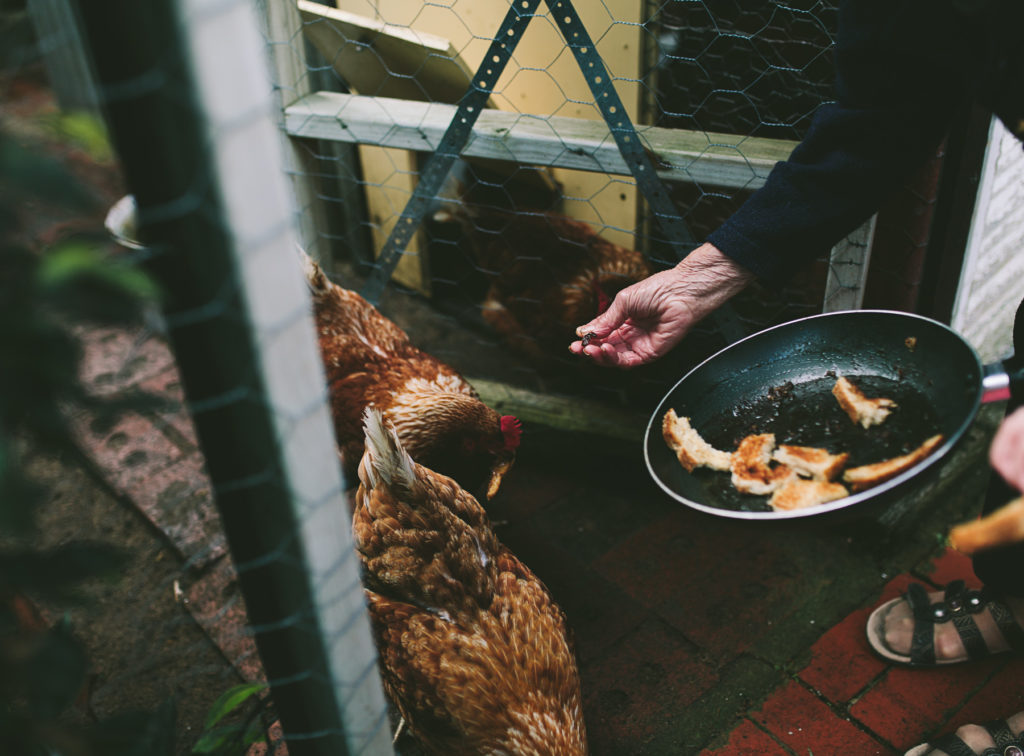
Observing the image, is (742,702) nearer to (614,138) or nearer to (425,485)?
(425,485)

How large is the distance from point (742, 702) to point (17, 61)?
5.87ft

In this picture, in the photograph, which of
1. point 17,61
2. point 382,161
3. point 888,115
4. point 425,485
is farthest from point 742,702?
point 382,161

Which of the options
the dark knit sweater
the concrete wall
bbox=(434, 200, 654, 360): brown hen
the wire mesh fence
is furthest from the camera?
bbox=(434, 200, 654, 360): brown hen

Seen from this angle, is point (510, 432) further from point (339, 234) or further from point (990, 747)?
point (339, 234)

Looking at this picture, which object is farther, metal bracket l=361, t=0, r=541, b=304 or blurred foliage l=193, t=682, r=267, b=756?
metal bracket l=361, t=0, r=541, b=304

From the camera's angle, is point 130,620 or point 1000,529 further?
point 130,620

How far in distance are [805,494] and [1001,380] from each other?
339 millimetres

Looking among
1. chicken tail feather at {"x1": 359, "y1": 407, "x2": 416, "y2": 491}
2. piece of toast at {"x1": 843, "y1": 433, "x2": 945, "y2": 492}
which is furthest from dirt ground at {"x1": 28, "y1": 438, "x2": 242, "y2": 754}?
piece of toast at {"x1": 843, "y1": 433, "x2": 945, "y2": 492}

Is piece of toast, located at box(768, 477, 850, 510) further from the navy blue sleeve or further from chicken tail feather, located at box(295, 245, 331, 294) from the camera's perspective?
chicken tail feather, located at box(295, 245, 331, 294)

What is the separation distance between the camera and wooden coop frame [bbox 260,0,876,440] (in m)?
1.87

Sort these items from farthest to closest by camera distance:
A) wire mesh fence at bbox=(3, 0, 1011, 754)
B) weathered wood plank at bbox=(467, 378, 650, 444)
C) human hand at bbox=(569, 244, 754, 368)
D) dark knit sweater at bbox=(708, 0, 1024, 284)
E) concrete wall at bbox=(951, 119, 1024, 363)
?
weathered wood plank at bbox=(467, 378, 650, 444) < concrete wall at bbox=(951, 119, 1024, 363) < human hand at bbox=(569, 244, 754, 368) < dark knit sweater at bbox=(708, 0, 1024, 284) < wire mesh fence at bbox=(3, 0, 1011, 754)

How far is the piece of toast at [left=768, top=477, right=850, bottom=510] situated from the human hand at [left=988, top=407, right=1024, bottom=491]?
0.40 metres

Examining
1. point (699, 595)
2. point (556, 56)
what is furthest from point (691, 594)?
point (556, 56)

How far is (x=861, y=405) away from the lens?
4.55 ft
